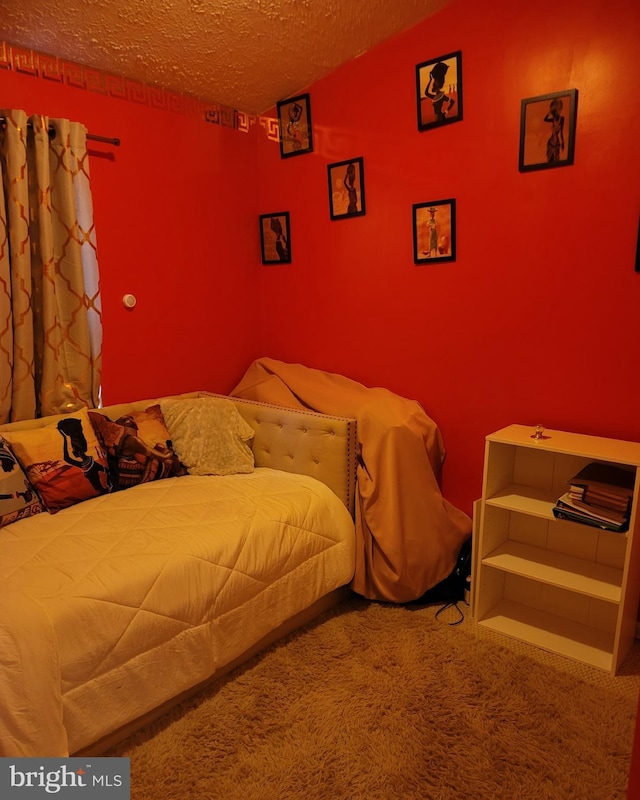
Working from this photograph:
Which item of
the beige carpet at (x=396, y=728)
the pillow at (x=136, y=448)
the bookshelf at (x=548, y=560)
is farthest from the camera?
the pillow at (x=136, y=448)

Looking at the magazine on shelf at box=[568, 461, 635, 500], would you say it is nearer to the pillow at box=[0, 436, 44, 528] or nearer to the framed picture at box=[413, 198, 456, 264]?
the framed picture at box=[413, 198, 456, 264]

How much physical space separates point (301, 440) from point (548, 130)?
1.60m

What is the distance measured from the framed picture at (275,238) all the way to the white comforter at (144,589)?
1374 millimetres

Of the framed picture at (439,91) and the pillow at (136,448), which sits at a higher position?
the framed picture at (439,91)

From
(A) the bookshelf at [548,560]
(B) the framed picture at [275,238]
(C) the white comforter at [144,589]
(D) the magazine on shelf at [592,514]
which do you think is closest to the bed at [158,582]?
(C) the white comforter at [144,589]

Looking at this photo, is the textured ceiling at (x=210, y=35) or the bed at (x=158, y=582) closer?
the bed at (x=158, y=582)

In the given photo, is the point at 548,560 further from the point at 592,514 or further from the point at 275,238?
the point at 275,238

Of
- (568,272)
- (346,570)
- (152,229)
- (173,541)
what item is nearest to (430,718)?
(346,570)

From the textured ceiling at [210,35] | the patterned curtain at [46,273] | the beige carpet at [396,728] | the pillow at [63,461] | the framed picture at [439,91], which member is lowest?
the beige carpet at [396,728]

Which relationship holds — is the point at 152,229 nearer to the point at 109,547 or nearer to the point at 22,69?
the point at 22,69

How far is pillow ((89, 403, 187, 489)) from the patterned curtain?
23cm

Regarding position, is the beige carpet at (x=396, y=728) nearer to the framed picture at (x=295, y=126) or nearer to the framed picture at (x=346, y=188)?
the framed picture at (x=346, y=188)

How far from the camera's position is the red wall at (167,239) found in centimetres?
248

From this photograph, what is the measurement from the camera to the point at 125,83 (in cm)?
251
